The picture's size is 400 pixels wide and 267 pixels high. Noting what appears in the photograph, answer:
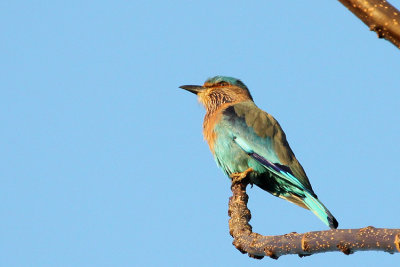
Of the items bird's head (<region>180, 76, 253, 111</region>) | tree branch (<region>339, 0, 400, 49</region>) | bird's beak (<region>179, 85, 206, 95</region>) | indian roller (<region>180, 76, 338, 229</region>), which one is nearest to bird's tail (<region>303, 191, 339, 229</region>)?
indian roller (<region>180, 76, 338, 229</region>)

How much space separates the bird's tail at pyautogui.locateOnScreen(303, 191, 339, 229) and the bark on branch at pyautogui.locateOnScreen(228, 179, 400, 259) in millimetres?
1331

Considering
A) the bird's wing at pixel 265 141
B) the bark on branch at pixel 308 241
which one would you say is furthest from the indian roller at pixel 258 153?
the bark on branch at pixel 308 241

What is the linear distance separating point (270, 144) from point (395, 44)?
4840 millimetres

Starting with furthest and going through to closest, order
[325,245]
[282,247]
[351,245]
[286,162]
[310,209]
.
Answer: [286,162] < [310,209] < [282,247] < [325,245] < [351,245]

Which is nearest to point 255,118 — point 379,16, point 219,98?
point 219,98

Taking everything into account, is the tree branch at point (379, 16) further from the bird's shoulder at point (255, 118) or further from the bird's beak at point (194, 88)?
the bird's beak at point (194, 88)

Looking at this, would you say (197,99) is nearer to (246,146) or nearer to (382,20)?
(246,146)

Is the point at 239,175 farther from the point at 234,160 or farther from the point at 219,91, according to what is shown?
the point at 219,91

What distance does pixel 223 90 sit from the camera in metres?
8.51

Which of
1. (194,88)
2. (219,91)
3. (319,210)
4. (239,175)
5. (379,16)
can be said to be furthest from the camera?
(194,88)

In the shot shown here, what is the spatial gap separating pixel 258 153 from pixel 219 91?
193cm

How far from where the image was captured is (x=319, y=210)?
6.03 metres

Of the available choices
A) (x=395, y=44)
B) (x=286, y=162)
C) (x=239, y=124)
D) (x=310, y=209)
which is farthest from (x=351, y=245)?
(x=239, y=124)

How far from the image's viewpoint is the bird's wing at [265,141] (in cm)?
657
